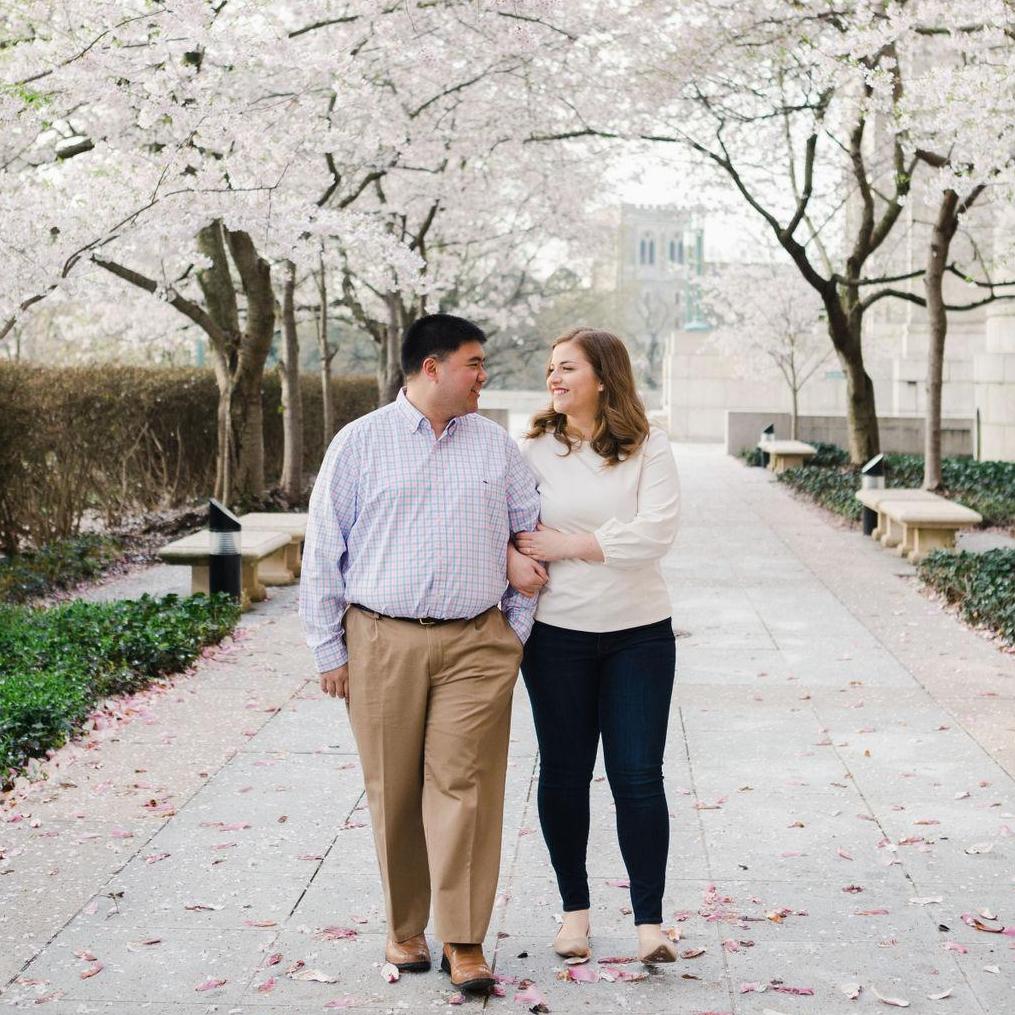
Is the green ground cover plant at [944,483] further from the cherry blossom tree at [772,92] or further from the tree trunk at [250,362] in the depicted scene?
the tree trunk at [250,362]

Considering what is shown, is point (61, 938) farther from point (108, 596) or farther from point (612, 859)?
point (108, 596)

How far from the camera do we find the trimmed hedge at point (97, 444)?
1258cm

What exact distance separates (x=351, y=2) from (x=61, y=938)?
10567 millimetres

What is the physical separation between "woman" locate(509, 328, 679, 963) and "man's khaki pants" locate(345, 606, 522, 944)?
0.62 ft

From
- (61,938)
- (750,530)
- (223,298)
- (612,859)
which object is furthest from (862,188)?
(61,938)

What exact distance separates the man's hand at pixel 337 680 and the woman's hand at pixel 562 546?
0.61m

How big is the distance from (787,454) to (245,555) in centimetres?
1747

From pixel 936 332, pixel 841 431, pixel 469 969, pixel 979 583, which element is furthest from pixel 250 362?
pixel 841 431

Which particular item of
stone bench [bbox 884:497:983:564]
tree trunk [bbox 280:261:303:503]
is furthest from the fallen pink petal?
tree trunk [bbox 280:261:303:503]

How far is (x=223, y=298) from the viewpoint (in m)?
16.6

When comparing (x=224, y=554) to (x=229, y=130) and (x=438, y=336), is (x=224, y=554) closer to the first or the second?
(x=229, y=130)

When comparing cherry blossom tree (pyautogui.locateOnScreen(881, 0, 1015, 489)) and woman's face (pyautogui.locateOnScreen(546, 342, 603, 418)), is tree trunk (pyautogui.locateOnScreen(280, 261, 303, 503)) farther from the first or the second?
woman's face (pyautogui.locateOnScreen(546, 342, 603, 418))

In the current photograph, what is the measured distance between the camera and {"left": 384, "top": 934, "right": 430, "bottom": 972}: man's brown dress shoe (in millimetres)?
4039

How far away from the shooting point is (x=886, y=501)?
14445 millimetres
